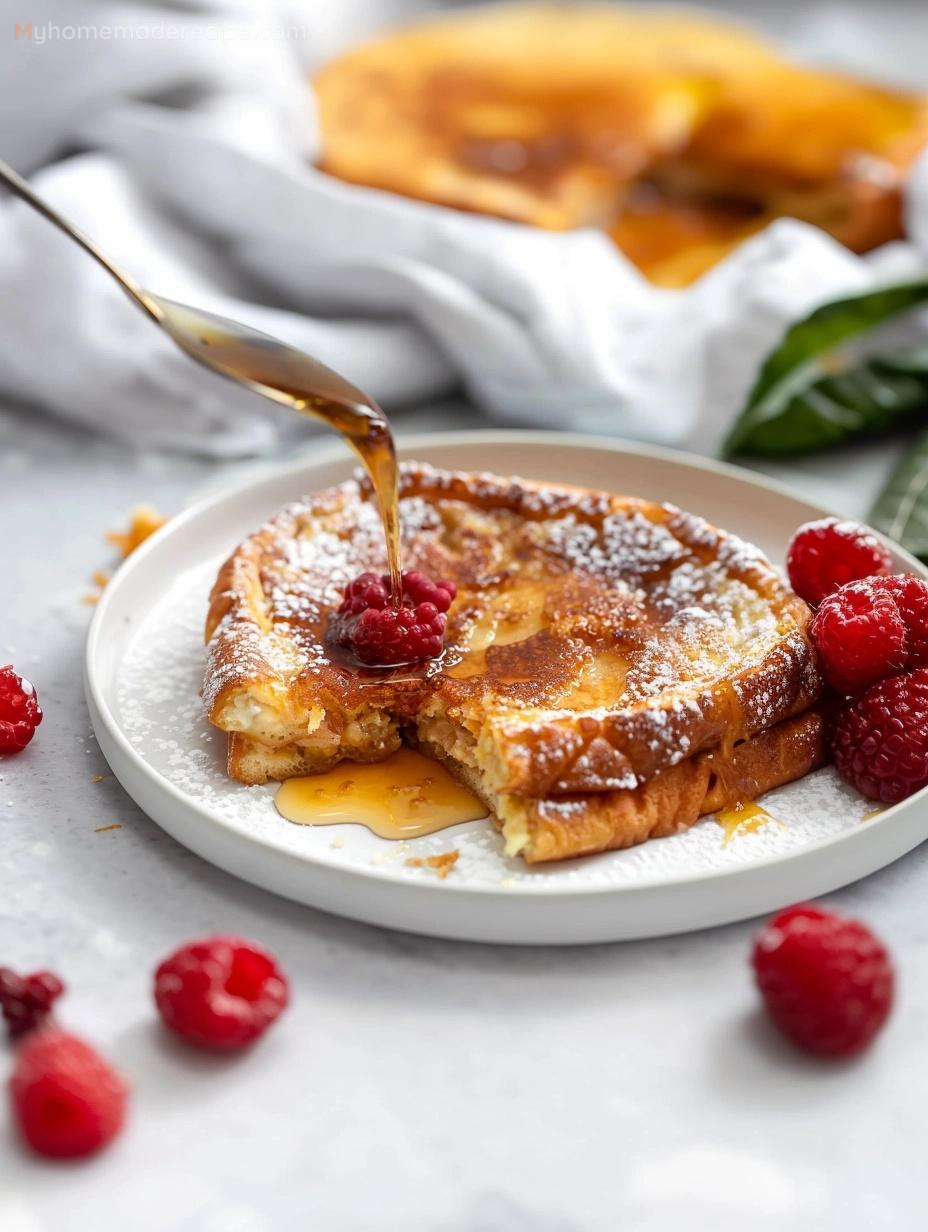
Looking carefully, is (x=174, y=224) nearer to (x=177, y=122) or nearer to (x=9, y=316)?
(x=177, y=122)

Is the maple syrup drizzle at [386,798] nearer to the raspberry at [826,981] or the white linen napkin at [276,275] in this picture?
the raspberry at [826,981]

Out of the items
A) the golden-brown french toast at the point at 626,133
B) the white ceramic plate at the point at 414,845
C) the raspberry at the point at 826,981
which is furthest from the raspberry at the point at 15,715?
the golden-brown french toast at the point at 626,133

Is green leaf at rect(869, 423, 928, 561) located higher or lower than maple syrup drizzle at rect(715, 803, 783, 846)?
higher

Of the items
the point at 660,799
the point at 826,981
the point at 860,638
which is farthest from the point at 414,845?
the point at 860,638

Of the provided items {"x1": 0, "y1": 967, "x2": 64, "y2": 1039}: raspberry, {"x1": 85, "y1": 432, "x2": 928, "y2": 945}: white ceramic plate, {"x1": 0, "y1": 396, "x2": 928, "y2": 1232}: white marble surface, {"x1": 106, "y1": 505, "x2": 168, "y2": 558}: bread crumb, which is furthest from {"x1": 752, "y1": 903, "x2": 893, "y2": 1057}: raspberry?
{"x1": 106, "y1": 505, "x2": 168, "y2": 558}: bread crumb

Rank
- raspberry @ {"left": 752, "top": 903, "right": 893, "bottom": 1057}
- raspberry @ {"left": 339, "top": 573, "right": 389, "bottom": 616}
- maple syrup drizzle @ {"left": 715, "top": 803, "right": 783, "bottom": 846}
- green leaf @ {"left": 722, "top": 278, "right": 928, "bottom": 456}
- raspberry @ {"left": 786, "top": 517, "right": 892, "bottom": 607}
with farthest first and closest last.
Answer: green leaf @ {"left": 722, "top": 278, "right": 928, "bottom": 456} < raspberry @ {"left": 786, "top": 517, "right": 892, "bottom": 607} < raspberry @ {"left": 339, "top": 573, "right": 389, "bottom": 616} < maple syrup drizzle @ {"left": 715, "top": 803, "right": 783, "bottom": 846} < raspberry @ {"left": 752, "top": 903, "right": 893, "bottom": 1057}

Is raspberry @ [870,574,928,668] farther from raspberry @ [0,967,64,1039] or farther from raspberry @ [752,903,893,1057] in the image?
raspberry @ [0,967,64,1039]

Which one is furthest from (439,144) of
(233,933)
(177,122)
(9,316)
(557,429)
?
(233,933)

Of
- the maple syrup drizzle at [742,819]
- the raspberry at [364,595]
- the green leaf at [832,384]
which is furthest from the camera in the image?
the green leaf at [832,384]
